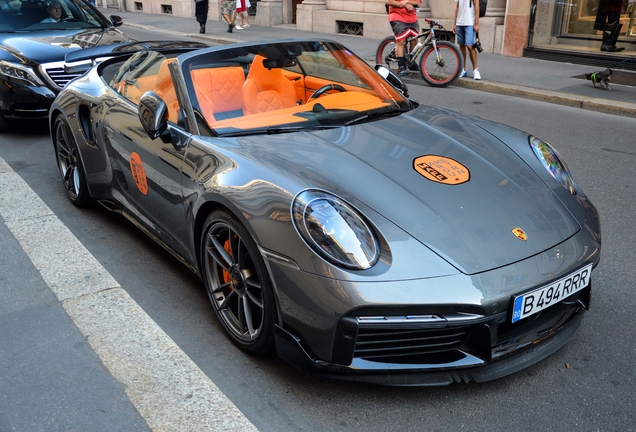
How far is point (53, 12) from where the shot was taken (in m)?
8.17

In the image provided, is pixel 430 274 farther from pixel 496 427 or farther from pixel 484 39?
pixel 484 39

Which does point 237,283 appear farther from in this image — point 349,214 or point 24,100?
point 24,100

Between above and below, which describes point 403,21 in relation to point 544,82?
above

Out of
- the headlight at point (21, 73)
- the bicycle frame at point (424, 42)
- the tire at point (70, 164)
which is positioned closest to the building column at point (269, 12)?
the bicycle frame at point (424, 42)

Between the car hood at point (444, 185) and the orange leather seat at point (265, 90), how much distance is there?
0.42m

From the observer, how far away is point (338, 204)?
2.76 metres

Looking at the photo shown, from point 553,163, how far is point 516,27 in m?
10.6

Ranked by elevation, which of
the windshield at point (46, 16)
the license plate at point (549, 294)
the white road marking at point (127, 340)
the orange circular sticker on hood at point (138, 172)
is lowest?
the white road marking at point (127, 340)

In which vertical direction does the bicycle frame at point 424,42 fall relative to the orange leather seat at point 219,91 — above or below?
below

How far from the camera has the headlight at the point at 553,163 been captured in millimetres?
3361

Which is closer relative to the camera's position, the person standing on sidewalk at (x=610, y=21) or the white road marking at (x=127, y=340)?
the white road marking at (x=127, y=340)

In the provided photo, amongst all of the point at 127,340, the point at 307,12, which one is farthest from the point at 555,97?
the point at 307,12

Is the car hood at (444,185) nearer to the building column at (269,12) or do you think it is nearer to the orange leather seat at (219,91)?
the orange leather seat at (219,91)

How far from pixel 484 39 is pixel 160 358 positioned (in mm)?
12241
